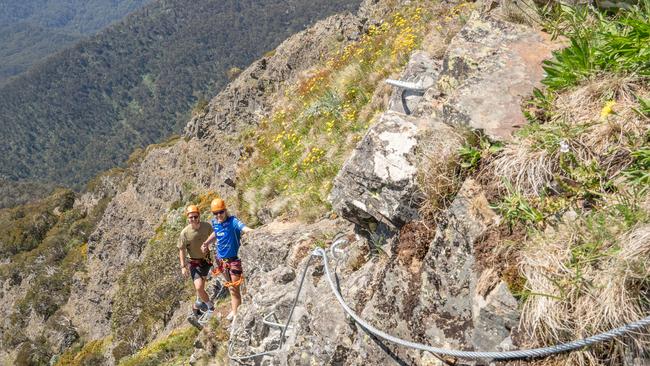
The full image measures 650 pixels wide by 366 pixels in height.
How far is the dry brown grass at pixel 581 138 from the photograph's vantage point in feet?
11.1

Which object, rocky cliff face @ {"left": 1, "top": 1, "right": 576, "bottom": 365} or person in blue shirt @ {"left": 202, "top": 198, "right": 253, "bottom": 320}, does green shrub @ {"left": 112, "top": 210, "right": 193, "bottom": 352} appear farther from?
rocky cliff face @ {"left": 1, "top": 1, "right": 576, "bottom": 365}

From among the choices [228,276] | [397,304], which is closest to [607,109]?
[397,304]

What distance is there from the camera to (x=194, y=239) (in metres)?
8.80

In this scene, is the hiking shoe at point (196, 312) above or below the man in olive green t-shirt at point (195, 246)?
below

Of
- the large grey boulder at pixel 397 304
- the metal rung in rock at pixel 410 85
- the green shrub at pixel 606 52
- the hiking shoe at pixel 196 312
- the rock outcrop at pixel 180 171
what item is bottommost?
the rock outcrop at pixel 180 171

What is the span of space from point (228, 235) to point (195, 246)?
104 centimetres

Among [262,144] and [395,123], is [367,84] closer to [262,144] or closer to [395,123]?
[262,144]

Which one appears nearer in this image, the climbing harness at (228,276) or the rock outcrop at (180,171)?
the climbing harness at (228,276)

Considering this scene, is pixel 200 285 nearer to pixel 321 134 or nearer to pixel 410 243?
pixel 321 134

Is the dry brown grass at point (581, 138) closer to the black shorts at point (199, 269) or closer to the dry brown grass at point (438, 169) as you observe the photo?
the dry brown grass at point (438, 169)

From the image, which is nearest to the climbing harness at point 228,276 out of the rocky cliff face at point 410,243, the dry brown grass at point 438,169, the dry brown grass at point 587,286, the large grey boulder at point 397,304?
the rocky cliff face at point 410,243

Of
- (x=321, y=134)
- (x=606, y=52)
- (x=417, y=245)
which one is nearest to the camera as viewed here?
(x=606, y=52)

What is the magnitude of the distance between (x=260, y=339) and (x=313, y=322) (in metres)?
1.00

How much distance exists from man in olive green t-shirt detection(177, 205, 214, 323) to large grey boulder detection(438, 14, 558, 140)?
5.35 meters
